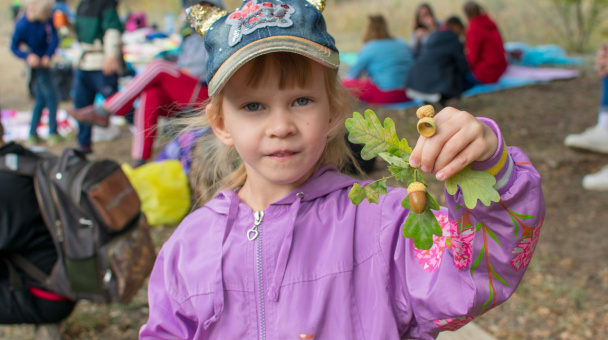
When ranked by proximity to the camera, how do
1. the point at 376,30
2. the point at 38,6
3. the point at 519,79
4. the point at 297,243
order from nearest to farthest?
1. the point at 297,243
2. the point at 38,6
3. the point at 376,30
4. the point at 519,79

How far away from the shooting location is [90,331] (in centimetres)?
329

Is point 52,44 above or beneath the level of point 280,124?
above

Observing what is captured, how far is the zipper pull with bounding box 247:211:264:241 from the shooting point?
1.48m

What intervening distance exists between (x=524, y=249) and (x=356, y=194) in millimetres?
375

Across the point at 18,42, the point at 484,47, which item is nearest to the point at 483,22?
the point at 484,47

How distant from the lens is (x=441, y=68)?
6980mm

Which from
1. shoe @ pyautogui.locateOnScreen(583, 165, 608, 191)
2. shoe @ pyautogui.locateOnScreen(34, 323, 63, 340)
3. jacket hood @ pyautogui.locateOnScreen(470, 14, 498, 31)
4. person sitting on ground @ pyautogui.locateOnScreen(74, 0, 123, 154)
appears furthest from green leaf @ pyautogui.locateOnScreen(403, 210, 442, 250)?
jacket hood @ pyautogui.locateOnScreen(470, 14, 498, 31)

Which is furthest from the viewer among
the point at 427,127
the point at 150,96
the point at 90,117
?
the point at 90,117

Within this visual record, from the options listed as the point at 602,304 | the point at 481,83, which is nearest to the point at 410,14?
the point at 481,83

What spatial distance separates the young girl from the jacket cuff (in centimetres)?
9

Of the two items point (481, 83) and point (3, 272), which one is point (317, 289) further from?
point (481, 83)

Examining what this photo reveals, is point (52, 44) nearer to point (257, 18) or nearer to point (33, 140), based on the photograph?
point (33, 140)

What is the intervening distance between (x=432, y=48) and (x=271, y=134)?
6.06 m

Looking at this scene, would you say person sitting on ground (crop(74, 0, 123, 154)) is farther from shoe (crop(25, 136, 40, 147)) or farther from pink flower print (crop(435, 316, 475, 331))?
pink flower print (crop(435, 316, 475, 331))
